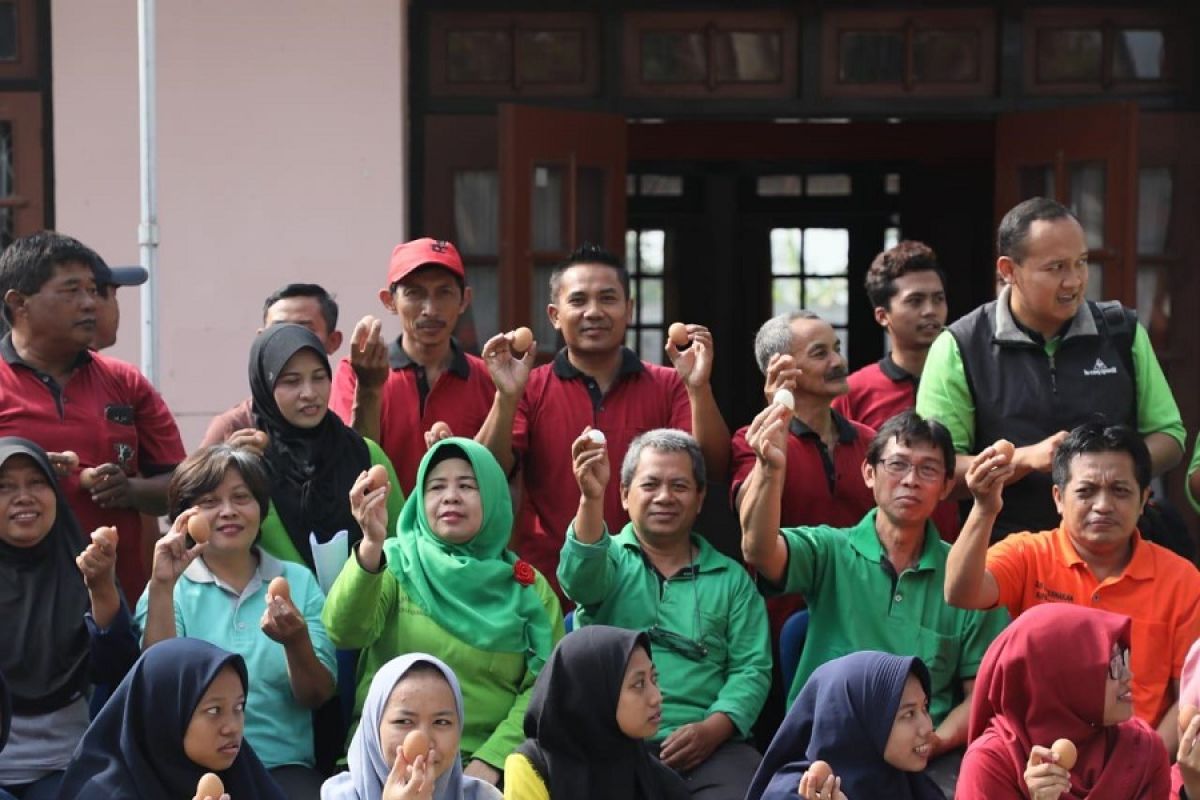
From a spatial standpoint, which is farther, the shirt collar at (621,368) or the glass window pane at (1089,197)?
the glass window pane at (1089,197)

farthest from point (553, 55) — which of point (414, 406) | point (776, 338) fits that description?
point (776, 338)

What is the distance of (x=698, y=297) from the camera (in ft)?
34.7

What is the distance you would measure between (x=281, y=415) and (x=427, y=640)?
29.9 inches

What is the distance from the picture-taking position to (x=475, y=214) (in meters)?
7.00

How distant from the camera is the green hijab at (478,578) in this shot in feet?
15.1

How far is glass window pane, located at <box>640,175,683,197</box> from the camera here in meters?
10.5

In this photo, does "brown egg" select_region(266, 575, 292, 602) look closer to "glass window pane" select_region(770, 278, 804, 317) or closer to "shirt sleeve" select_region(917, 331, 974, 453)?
"shirt sleeve" select_region(917, 331, 974, 453)

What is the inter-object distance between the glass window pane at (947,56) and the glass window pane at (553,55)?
121 centimetres

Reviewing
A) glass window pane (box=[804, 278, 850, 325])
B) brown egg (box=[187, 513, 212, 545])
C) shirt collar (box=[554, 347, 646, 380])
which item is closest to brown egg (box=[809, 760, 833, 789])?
brown egg (box=[187, 513, 212, 545])

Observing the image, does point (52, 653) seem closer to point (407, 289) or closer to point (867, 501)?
point (407, 289)

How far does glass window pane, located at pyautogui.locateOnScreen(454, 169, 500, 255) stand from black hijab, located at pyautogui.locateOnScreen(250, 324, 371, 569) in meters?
2.05

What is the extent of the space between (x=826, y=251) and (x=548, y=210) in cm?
425

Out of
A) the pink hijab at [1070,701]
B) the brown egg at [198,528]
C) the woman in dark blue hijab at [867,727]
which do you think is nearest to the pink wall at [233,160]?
the brown egg at [198,528]

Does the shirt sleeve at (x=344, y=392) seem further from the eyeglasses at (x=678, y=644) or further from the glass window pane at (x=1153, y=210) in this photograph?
the glass window pane at (x=1153, y=210)
